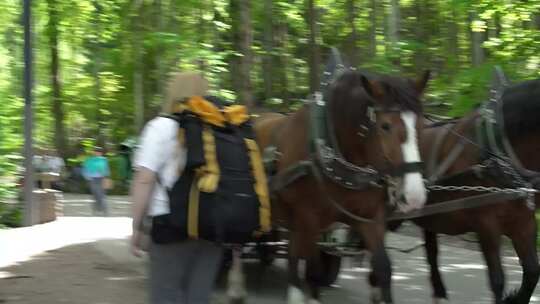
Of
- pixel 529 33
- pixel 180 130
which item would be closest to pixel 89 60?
pixel 529 33

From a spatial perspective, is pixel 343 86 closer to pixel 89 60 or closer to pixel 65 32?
pixel 65 32

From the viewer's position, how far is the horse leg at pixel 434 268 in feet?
25.9

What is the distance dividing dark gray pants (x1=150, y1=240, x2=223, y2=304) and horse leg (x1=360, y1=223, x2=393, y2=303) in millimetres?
2154

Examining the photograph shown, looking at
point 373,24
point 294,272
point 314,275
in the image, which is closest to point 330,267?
point 314,275

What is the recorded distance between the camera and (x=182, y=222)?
4398mm

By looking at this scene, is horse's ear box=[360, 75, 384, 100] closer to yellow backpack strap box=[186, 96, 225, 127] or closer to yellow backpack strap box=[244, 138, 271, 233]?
yellow backpack strap box=[244, 138, 271, 233]

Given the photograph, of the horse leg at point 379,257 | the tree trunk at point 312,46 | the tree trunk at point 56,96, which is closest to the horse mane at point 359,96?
the horse leg at point 379,257

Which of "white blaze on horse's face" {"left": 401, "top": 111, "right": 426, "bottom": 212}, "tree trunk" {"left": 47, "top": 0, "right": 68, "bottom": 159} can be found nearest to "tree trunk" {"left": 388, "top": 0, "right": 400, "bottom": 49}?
"white blaze on horse's face" {"left": 401, "top": 111, "right": 426, "bottom": 212}

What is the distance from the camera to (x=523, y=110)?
268 inches

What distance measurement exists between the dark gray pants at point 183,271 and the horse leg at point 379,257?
84.8 inches

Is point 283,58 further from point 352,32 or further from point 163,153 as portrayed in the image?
point 163,153

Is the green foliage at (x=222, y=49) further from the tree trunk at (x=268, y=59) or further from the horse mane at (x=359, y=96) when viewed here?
the horse mane at (x=359, y=96)

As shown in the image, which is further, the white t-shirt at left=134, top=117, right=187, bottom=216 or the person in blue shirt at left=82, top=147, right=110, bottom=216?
the person in blue shirt at left=82, top=147, right=110, bottom=216

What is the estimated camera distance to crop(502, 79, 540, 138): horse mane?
6754mm
